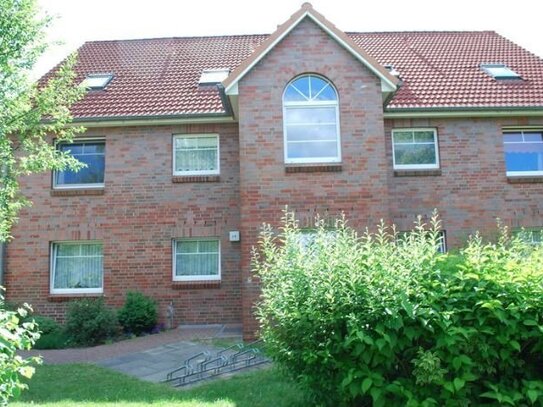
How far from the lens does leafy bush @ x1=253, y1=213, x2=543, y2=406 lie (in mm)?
4508

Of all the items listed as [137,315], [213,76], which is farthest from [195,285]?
[213,76]

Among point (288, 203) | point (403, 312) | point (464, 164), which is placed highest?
point (464, 164)

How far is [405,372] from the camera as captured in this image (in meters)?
4.83

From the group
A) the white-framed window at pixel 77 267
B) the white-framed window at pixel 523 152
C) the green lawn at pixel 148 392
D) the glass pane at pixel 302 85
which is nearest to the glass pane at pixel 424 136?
the white-framed window at pixel 523 152

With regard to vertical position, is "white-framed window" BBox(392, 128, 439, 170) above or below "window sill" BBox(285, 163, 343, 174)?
above

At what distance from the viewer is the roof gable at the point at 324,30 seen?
11695 millimetres

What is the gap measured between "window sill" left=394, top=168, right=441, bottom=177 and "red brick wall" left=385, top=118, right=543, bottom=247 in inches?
3.5

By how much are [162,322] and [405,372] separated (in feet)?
31.2

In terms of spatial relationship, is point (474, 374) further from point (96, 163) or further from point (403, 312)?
point (96, 163)

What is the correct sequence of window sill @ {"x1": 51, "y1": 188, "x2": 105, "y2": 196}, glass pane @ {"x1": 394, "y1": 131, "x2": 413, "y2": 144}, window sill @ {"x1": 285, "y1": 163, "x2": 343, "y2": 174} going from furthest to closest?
glass pane @ {"x1": 394, "y1": 131, "x2": 413, "y2": 144} → window sill @ {"x1": 51, "y1": 188, "x2": 105, "y2": 196} → window sill @ {"x1": 285, "y1": 163, "x2": 343, "y2": 174}

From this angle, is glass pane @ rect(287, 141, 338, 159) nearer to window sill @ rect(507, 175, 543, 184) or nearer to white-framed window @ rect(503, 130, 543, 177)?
window sill @ rect(507, 175, 543, 184)

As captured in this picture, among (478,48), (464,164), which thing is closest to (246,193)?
(464,164)

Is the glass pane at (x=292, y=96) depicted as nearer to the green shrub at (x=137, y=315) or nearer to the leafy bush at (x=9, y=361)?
the green shrub at (x=137, y=315)

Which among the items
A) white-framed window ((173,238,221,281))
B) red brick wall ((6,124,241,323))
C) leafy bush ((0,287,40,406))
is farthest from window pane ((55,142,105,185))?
leafy bush ((0,287,40,406))
